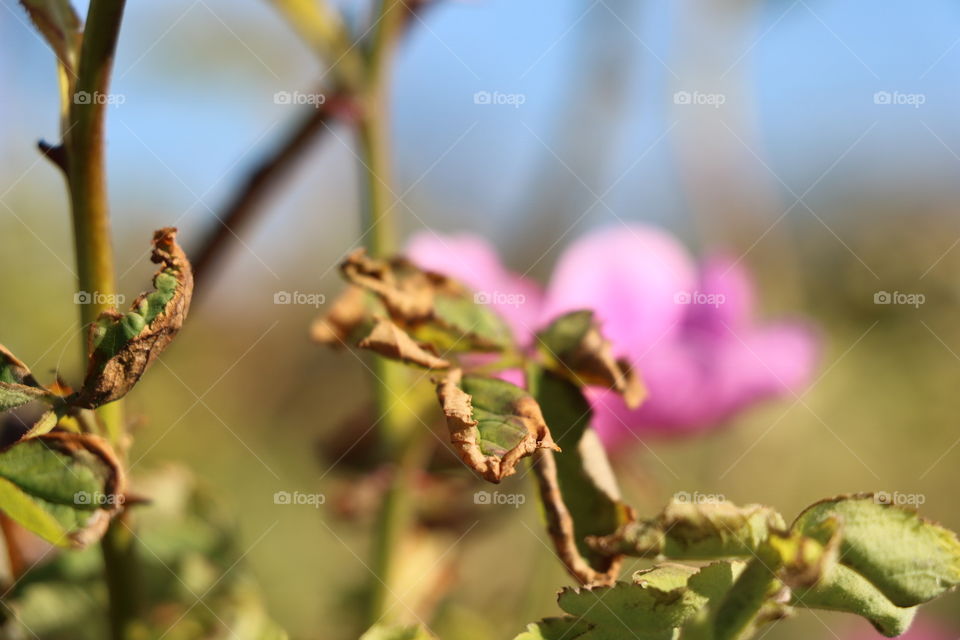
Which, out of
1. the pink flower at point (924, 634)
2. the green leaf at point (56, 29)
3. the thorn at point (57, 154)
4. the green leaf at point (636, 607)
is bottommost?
the pink flower at point (924, 634)

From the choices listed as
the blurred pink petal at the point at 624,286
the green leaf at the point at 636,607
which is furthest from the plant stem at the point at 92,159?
the blurred pink petal at the point at 624,286

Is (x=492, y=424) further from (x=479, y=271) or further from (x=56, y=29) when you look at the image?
(x=479, y=271)

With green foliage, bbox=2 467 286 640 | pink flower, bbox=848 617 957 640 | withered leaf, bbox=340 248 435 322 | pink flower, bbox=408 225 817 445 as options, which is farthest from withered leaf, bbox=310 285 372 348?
pink flower, bbox=848 617 957 640

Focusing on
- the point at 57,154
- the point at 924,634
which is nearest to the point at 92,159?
the point at 57,154

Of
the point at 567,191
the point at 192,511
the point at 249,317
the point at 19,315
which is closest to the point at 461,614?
the point at 192,511

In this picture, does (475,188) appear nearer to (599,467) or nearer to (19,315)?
(19,315)

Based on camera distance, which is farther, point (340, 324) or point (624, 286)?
point (624, 286)

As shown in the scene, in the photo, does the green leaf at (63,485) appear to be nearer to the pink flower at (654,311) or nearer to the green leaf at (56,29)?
the green leaf at (56,29)

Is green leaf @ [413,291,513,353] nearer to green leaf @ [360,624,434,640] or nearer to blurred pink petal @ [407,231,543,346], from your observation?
green leaf @ [360,624,434,640]
